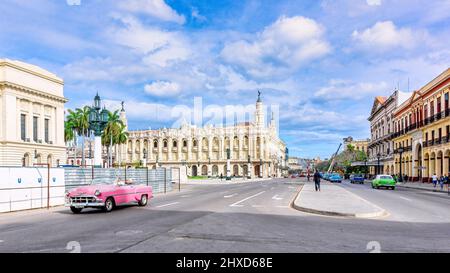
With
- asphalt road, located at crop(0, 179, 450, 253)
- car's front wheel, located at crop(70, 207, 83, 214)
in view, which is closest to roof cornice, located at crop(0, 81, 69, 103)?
car's front wheel, located at crop(70, 207, 83, 214)

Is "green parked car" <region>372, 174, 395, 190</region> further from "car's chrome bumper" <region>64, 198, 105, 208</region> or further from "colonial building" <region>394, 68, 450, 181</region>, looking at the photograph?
"car's chrome bumper" <region>64, 198, 105, 208</region>

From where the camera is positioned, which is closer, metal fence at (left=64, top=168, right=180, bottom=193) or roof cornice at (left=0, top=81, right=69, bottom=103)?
metal fence at (left=64, top=168, right=180, bottom=193)

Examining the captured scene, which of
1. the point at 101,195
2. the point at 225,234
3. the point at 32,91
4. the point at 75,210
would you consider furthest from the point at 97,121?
the point at 32,91

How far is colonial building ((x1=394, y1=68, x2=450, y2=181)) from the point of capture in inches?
1922

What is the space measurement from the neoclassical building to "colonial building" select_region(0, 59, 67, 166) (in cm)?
4510

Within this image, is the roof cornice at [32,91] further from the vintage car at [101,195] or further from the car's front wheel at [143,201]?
the car's front wheel at [143,201]

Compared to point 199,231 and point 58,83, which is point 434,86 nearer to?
point 199,231

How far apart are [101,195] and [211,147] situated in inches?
4121

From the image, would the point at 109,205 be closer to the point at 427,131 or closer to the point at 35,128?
the point at 427,131

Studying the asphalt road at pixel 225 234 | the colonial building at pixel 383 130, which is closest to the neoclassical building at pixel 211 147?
the colonial building at pixel 383 130

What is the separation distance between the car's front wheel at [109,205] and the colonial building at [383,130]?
63.1m

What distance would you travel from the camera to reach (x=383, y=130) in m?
87.6

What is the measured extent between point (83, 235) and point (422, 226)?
1024 cm

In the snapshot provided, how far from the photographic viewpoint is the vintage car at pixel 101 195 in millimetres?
16062
